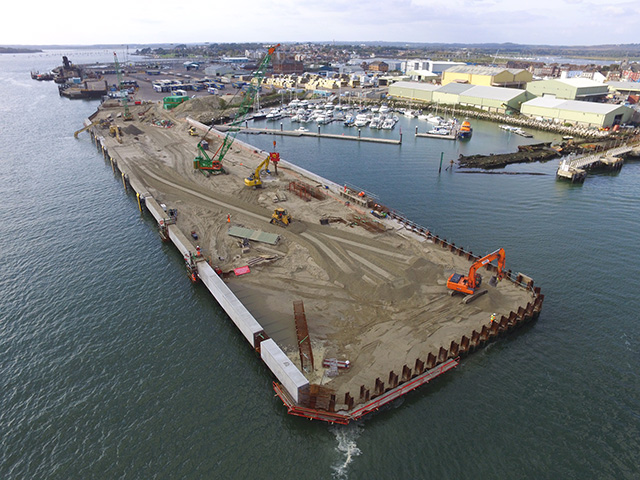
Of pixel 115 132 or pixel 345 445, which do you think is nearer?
pixel 345 445

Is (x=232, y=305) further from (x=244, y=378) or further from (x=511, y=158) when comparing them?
(x=511, y=158)

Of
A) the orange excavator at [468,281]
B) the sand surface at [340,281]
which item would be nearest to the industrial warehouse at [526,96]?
the sand surface at [340,281]

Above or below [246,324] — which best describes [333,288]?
below

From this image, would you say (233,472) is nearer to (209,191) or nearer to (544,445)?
(544,445)

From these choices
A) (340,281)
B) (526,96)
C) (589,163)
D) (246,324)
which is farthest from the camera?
(526,96)

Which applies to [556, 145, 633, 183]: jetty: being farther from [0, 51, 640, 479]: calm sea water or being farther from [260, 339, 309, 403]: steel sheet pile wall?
[260, 339, 309, 403]: steel sheet pile wall

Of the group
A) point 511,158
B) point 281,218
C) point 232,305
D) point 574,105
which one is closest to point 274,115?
point 511,158

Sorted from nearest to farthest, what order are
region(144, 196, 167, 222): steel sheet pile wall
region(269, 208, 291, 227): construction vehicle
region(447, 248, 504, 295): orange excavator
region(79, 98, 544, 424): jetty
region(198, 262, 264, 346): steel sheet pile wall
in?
1. region(79, 98, 544, 424): jetty
2. region(198, 262, 264, 346): steel sheet pile wall
3. region(447, 248, 504, 295): orange excavator
4. region(269, 208, 291, 227): construction vehicle
5. region(144, 196, 167, 222): steel sheet pile wall

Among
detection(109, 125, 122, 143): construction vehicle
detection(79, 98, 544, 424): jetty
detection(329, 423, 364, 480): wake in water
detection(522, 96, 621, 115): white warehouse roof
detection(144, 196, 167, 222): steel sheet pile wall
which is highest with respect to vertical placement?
detection(522, 96, 621, 115): white warehouse roof

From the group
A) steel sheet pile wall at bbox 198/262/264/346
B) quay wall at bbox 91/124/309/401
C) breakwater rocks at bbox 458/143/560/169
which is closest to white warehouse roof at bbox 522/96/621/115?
breakwater rocks at bbox 458/143/560/169
